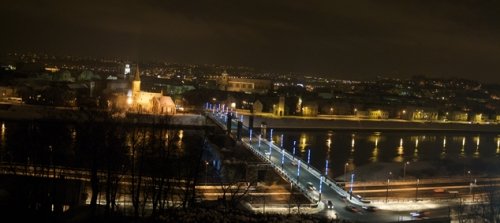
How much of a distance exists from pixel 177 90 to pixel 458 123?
1957cm

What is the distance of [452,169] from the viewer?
54.5 ft

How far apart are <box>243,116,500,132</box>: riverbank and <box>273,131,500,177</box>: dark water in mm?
1308

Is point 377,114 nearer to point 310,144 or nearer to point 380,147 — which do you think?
point 380,147

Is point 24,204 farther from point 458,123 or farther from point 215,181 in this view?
point 458,123

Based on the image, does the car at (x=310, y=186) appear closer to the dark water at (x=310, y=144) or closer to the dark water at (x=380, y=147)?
the dark water at (x=310, y=144)

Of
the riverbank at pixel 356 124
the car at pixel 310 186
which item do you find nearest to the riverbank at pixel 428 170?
the car at pixel 310 186

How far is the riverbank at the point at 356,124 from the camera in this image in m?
29.7

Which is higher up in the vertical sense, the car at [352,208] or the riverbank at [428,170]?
the car at [352,208]

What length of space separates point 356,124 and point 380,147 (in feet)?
30.4

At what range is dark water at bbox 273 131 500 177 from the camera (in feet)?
59.0

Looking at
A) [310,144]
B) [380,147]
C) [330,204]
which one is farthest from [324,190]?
[380,147]

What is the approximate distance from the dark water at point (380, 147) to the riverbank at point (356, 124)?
1.31 meters

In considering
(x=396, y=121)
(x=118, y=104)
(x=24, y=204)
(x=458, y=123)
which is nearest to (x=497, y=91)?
(x=458, y=123)

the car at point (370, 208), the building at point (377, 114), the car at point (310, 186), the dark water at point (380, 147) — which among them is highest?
the building at point (377, 114)
